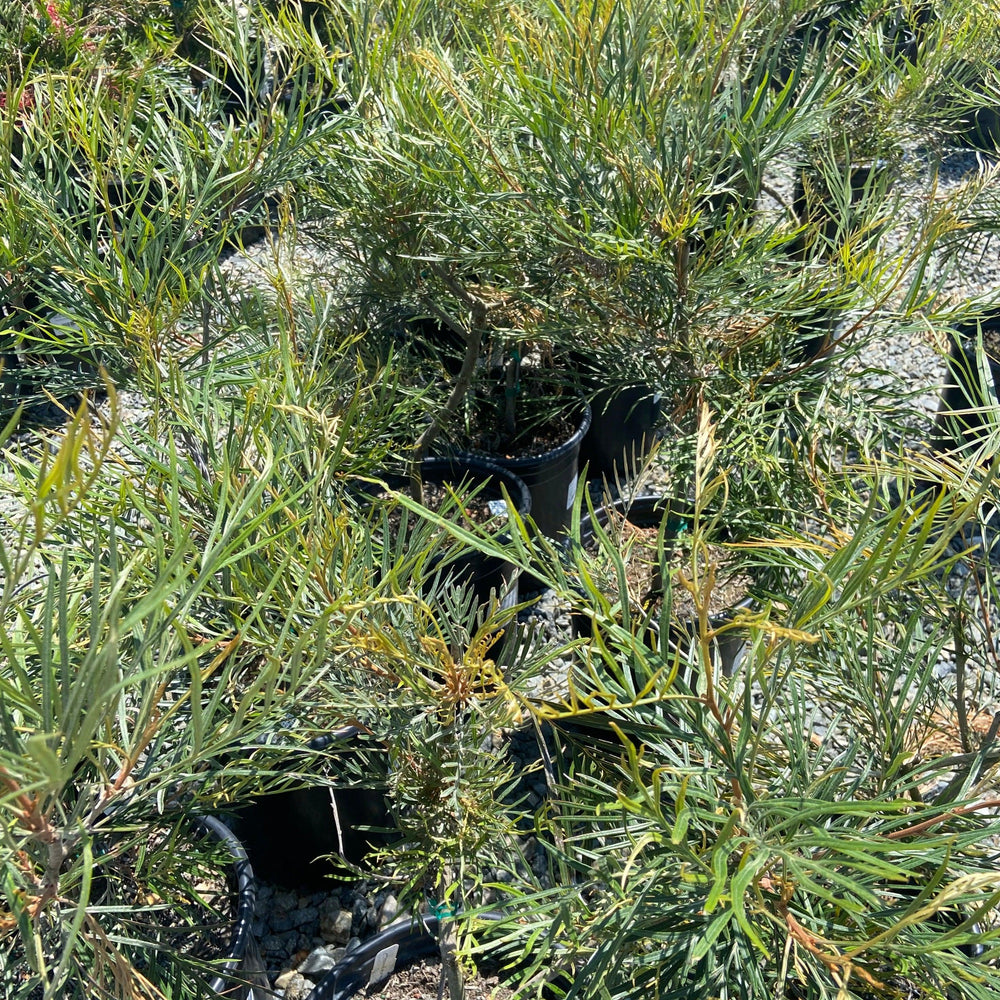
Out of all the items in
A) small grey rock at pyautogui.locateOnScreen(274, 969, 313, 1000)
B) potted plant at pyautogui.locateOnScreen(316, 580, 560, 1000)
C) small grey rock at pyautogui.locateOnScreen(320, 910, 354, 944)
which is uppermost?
potted plant at pyautogui.locateOnScreen(316, 580, 560, 1000)

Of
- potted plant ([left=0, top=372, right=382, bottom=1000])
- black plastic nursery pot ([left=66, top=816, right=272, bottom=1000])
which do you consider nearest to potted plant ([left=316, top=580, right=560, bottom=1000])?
potted plant ([left=0, top=372, right=382, bottom=1000])

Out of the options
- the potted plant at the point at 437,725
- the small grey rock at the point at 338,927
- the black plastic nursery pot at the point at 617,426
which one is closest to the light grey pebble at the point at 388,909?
the small grey rock at the point at 338,927

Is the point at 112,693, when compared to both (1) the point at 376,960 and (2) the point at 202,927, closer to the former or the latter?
(2) the point at 202,927

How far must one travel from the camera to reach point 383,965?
846mm

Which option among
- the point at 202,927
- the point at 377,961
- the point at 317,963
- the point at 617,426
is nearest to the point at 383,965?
the point at 377,961

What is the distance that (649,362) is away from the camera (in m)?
0.87

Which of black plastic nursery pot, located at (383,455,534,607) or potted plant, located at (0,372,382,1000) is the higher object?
potted plant, located at (0,372,382,1000)

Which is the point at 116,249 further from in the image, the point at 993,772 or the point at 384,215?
the point at 993,772

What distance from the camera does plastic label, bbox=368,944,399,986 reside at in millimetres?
840

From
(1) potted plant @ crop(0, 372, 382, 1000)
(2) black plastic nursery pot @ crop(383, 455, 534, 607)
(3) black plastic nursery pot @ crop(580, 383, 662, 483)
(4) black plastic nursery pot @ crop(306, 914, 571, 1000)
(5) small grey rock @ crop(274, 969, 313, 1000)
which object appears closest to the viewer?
(1) potted plant @ crop(0, 372, 382, 1000)

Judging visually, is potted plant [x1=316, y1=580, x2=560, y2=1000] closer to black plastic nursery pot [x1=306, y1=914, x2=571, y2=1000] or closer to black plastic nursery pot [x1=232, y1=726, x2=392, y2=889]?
black plastic nursery pot [x1=306, y1=914, x2=571, y2=1000]

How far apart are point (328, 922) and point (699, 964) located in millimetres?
717

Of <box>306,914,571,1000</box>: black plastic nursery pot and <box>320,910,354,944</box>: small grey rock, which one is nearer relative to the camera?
<box>306,914,571,1000</box>: black plastic nursery pot

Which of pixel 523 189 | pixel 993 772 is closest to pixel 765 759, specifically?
pixel 993 772
